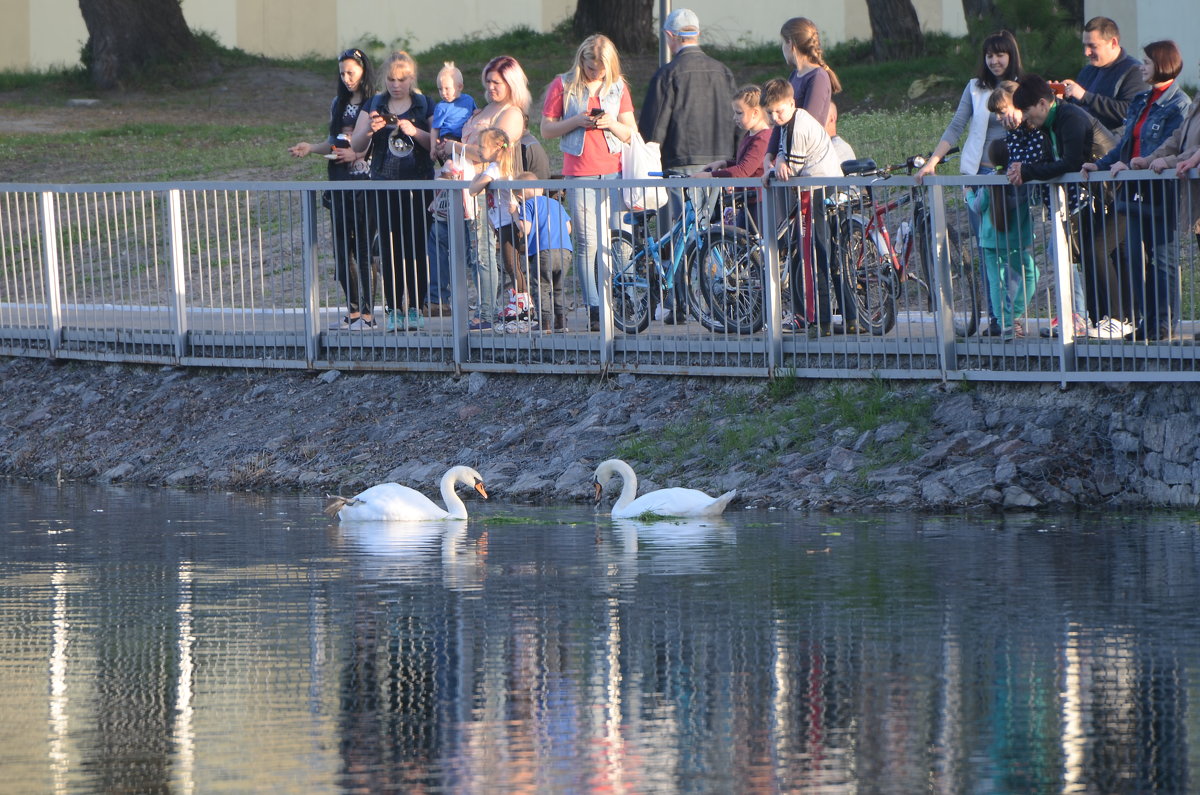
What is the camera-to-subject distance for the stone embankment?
41.6 feet

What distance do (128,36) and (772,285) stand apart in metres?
26.6

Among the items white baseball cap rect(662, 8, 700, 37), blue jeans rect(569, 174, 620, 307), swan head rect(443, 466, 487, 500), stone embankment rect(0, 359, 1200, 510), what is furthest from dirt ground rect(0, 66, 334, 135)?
swan head rect(443, 466, 487, 500)

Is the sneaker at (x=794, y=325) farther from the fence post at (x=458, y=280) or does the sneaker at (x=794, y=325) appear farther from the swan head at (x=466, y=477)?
the fence post at (x=458, y=280)

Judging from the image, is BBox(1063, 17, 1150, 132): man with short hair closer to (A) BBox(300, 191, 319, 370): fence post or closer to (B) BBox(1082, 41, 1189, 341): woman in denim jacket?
(B) BBox(1082, 41, 1189, 341): woman in denim jacket

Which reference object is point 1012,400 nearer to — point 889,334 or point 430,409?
point 889,334

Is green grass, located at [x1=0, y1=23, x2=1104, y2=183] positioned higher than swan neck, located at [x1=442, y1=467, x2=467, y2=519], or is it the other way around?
green grass, located at [x1=0, y1=23, x2=1104, y2=183]

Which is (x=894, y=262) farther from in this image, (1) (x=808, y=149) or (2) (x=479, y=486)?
(2) (x=479, y=486)

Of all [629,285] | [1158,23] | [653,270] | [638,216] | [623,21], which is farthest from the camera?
[623,21]

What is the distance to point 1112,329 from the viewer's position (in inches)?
505

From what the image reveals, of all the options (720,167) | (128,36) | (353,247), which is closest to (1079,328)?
(720,167)

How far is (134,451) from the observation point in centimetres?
1627

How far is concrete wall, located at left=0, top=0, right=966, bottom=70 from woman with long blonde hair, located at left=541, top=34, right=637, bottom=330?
26.4 meters

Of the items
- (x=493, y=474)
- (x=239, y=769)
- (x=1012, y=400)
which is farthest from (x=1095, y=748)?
(x=493, y=474)

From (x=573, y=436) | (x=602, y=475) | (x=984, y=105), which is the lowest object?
(x=602, y=475)
